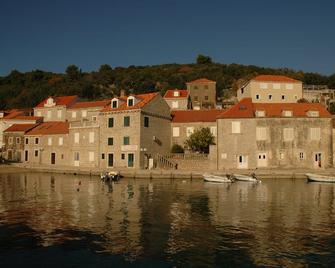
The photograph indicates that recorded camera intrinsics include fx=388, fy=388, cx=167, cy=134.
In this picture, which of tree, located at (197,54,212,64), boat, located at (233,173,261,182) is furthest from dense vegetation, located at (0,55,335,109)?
boat, located at (233,173,261,182)

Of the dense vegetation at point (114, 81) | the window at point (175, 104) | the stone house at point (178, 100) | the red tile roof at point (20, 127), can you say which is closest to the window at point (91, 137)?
the red tile roof at point (20, 127)

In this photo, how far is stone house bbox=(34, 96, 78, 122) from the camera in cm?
7612

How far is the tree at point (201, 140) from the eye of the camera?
5362cm

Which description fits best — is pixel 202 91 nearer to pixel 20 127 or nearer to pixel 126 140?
pixel 126 140

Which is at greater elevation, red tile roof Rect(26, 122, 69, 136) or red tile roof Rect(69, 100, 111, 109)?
red tile roof Rect(69, 100, 111, 109)

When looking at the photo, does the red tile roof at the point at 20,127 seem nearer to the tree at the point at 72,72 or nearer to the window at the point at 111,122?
the window at the point at 111,122

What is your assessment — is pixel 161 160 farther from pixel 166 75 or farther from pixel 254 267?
pixel 166 75

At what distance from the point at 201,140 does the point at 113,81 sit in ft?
299

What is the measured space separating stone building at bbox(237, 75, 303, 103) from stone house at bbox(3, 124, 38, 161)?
39920 mm

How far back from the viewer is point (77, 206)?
27984mm

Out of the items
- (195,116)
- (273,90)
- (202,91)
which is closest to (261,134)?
(195,116)

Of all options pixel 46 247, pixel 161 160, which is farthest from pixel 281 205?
pixel 161 160

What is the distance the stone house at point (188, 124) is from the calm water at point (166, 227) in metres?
21.6

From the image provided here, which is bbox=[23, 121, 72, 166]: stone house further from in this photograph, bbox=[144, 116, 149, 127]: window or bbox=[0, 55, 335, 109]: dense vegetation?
bbox=[0, 55, 335, 109]: dense vegetation
